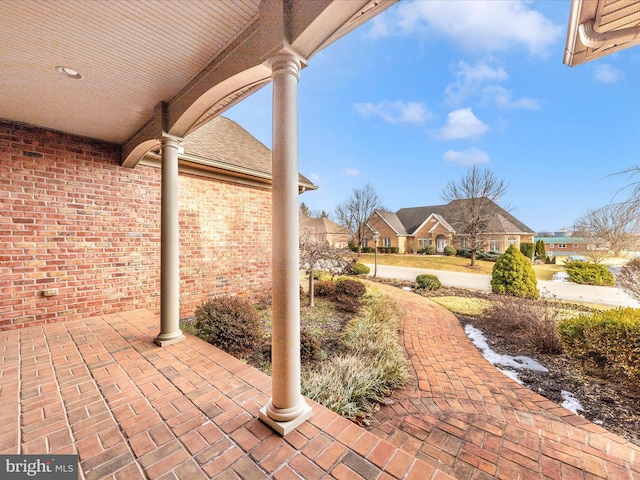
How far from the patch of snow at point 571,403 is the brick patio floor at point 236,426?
228 mm

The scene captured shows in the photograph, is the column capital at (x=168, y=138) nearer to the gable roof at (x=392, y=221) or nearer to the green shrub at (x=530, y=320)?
the green shrub at (x=530, y=320)

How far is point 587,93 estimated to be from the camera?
39.4 feet

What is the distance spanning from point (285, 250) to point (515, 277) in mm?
9450

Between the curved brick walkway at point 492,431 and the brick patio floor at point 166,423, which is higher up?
the brick patio floor at point 166,423

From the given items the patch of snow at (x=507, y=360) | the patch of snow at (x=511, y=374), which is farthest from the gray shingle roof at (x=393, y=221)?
the patch of snow at (x=511, y=374)

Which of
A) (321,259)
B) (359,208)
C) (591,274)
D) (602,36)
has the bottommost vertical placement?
(591,274)

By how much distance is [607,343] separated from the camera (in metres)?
3.78

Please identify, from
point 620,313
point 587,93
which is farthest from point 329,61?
point 620,313

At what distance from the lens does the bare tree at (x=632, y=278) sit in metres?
5.30

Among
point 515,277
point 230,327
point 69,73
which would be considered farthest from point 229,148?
point 515,277

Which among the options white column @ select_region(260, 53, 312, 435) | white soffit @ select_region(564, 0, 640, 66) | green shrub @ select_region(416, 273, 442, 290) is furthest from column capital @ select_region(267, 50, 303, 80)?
green shrub @ select_region(416, 273, 442, 290)

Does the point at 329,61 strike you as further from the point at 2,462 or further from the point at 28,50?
the point at 2,462

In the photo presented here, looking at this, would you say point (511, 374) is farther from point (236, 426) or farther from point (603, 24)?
point (603, 24)

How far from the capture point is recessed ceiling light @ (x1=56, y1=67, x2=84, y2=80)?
2469 mm
